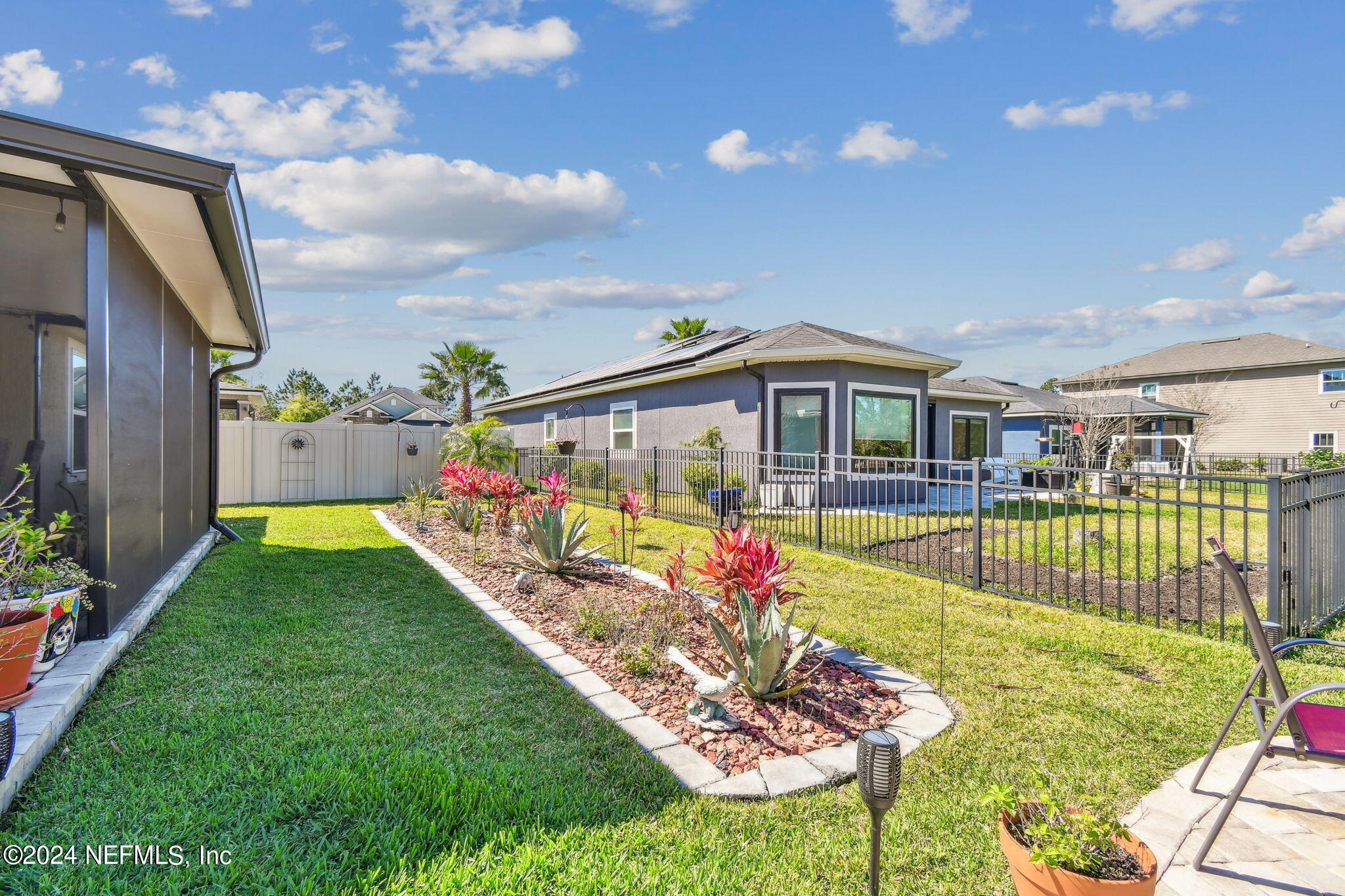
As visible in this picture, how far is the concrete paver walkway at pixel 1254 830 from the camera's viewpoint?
188 centimetres

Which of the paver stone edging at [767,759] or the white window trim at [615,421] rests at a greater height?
the white window trim at [615,421]

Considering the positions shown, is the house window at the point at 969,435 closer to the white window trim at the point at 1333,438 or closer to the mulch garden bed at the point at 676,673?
the mulch garden bed at the point at 676,673

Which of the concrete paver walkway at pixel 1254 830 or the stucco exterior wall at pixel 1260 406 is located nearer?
the concrete paver walkway at pixel 1254 830

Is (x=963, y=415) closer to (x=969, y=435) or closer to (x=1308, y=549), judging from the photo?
(x=969, y=435)

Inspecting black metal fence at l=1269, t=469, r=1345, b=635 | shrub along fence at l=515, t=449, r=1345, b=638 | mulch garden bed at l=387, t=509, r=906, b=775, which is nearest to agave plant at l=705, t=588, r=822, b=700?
mulch garden bed at l=387, t=509, r=906, b=775

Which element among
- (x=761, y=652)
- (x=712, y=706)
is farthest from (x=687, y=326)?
(x=712, y=706)

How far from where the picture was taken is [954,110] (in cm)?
969

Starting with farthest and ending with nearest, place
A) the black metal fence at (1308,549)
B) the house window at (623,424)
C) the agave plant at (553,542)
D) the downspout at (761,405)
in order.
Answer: the house window at (623,424), the downspout at (761,405), the agave plant at (553,542), the black metal fence at (1308,549)

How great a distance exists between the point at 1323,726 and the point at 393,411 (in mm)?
37477

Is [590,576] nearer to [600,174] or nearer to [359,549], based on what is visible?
[359,549]

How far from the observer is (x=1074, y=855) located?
152 cm

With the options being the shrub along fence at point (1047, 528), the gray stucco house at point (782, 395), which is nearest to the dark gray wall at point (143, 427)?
the shrub along fence at point (1047, 528)

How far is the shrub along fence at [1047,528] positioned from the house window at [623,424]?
901 millimetres

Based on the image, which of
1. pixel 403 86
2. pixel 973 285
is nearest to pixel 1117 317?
pixel 973 285
